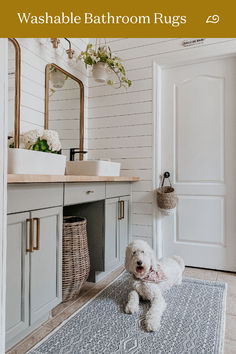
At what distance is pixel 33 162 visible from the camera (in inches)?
54.7

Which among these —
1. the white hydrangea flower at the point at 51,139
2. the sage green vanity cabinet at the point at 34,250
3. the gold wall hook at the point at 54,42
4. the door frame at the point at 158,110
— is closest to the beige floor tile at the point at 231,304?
the door frame at the point at 158,110

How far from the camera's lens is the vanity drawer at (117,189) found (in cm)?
213

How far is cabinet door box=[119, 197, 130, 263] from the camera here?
2339 mm

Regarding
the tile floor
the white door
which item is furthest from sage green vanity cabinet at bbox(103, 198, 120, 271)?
the white door

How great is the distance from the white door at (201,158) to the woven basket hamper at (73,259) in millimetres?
1087

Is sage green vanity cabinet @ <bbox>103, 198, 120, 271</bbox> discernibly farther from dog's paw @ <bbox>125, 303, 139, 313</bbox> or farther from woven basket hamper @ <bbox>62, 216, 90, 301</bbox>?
dog's paw @ <bbox>125, 303, 139, 313</bbox>

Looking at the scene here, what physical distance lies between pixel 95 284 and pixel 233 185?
1.46 metres

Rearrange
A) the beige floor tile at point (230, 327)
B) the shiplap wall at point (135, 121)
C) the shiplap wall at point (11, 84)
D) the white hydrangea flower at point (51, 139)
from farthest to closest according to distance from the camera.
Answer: the shiplap wall at point (135, 121), the shiplap wall at point (11, 84), the white hydrangea flower at point (51, 139), the beige floor tile at point (230, 327)

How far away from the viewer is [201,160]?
2.46 meters

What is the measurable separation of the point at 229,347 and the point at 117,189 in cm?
137

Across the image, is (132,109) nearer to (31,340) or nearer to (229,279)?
(229,279)

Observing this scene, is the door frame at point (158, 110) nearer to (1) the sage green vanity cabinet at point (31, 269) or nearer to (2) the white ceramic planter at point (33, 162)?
(2) the white ceramic planter at point (33, 162)

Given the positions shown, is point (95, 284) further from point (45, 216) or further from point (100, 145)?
point (100, 145)

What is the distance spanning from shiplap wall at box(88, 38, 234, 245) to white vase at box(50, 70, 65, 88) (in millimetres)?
526
